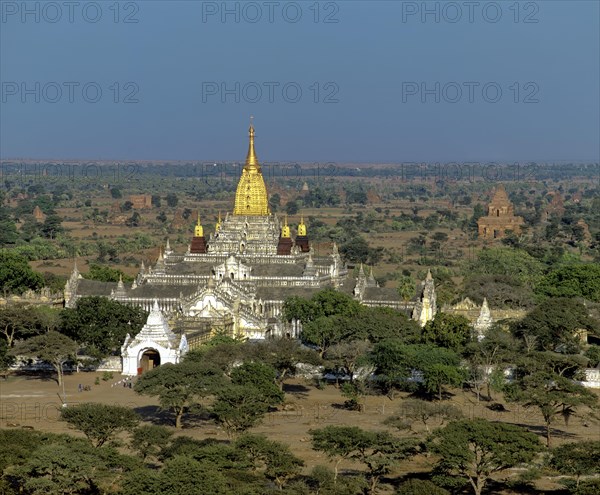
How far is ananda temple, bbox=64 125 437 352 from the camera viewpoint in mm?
79875

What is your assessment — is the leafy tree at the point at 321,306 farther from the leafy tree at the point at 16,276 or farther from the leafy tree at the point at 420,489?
the leafy tree at the point at 420,489

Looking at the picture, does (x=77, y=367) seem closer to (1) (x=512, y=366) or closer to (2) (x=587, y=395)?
(1) (x=512, y=366)

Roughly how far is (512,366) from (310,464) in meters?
19.2

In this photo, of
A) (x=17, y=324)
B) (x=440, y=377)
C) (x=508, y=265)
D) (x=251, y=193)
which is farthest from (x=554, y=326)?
(x=508, y=265)

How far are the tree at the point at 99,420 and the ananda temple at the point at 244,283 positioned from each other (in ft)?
64.1

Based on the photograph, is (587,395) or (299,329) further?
(299,329)

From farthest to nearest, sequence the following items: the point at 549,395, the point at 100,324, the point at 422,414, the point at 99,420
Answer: the point at 100,324 → the point at 549,395 → the point at 422,414 → the point at 99,420

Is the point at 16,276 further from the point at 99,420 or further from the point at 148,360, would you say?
the point at 99,420

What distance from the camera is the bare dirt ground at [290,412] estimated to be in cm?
5837

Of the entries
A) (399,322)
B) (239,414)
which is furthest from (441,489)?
(399,322)

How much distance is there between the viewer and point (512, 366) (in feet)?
228

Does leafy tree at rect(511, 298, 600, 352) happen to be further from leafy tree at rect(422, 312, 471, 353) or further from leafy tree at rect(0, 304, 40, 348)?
leafy tree at rect(0, 304, 40, 348)

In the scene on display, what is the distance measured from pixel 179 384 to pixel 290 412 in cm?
622

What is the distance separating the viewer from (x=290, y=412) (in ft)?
208
